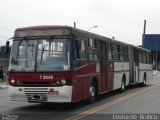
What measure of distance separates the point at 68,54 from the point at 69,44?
0.37 metres

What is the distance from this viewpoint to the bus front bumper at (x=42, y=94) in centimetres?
1422

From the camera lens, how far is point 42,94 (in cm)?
1441

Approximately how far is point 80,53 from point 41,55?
5.09 ft

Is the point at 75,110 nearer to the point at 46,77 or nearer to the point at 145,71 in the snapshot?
the point at 46,77

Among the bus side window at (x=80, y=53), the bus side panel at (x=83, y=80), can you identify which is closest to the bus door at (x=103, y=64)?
the bus side panel at (x=83, y=80)

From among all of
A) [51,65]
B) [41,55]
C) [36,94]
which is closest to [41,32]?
[41,55]

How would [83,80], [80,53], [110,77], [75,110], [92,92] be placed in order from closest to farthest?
[75,110], [80,53], [83,80], [92,92], [110,77]

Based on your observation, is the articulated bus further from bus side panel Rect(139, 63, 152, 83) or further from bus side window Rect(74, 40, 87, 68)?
bus side panel Rect(139, 63, 152, 83)

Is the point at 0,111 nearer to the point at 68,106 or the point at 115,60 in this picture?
the point at 68,106

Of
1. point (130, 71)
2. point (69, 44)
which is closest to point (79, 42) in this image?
point (69, 44)

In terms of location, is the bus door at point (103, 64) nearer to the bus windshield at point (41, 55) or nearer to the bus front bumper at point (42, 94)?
the bus windshield at point (41, 55)

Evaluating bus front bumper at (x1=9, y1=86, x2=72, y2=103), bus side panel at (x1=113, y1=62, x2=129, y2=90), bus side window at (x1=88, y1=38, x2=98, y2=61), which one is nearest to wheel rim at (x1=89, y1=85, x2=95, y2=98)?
bus side window at (x1=88, y1=38, x2=98, y2=61)

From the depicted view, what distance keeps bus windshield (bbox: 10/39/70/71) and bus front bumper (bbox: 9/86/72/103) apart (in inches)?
25.9

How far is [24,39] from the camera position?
1523cm
